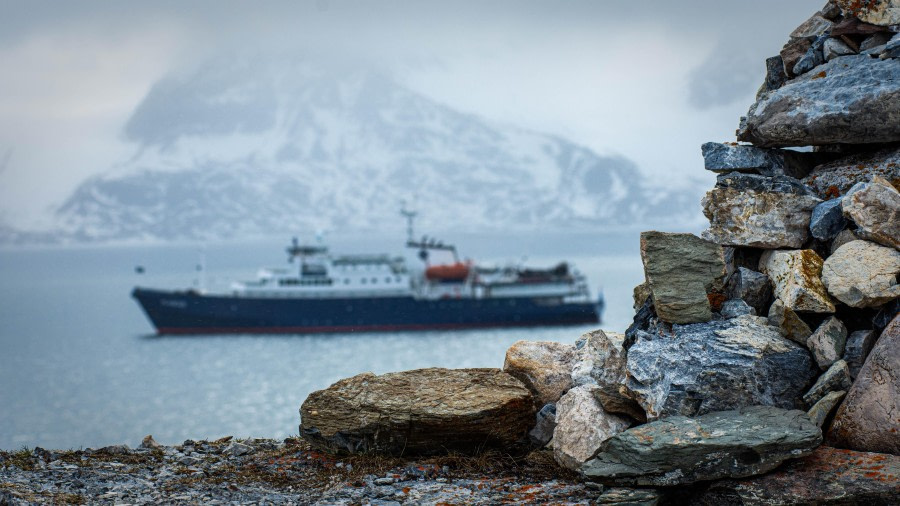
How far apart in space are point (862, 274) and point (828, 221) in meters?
0.59

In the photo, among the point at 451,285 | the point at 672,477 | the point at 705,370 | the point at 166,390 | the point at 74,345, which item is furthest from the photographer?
the point at 74,345

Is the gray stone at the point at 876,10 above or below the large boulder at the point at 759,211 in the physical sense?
above

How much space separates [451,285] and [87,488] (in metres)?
83.8

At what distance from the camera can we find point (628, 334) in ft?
23.1

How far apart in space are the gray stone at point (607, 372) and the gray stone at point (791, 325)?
3.97ft

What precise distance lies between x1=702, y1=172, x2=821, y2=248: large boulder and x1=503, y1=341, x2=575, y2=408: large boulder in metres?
2.06

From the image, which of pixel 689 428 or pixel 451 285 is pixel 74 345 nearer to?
pixel 451 285

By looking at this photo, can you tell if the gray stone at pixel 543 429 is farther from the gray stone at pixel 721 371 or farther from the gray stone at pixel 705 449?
the gray stone at pixel 705 449

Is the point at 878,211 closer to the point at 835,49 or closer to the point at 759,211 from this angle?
the point at 759,211

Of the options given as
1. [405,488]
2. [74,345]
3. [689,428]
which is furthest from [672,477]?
[74,345]

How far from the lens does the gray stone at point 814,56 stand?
7273mm

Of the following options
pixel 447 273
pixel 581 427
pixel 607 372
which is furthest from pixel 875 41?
pixel 447 273

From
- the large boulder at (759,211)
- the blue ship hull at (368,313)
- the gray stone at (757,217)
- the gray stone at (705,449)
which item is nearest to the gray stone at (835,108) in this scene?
the large boulder at (759,211)

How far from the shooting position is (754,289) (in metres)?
6.86
